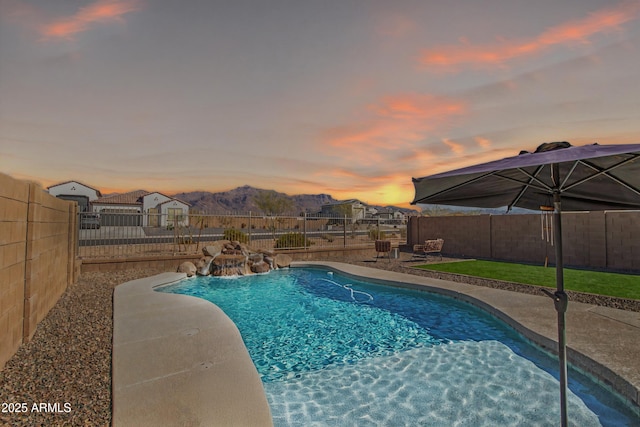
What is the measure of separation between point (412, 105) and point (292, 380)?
9546 millimetres

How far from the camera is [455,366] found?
172 inches

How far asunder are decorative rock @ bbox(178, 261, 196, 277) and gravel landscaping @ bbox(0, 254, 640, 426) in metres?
4.29

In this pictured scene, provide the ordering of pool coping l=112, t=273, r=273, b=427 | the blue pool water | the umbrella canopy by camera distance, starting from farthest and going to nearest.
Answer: the blue pool water < pool coping l=112, t=273, r=273, b=427 < the umbrella canopy

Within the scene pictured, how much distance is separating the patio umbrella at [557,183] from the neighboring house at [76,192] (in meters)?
42.8

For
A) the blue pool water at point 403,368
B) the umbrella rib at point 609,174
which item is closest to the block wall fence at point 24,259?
the blue pool water at point 403,368

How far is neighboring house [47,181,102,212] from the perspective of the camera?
116ft

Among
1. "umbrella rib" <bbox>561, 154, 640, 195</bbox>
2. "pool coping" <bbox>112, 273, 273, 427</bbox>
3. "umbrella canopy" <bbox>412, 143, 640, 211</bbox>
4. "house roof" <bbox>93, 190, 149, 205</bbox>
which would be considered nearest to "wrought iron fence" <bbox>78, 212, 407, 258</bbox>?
"pool coping" <bbox>112, 273, 273, 427</bbox>

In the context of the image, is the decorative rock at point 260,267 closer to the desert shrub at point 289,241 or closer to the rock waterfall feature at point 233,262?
the rock waterfall feature at point 233,262

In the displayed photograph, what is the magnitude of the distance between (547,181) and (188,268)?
10.8m

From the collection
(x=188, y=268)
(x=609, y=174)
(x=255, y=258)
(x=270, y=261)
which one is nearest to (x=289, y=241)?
(x=270, y=261)

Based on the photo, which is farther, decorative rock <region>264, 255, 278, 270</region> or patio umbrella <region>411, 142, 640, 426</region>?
decorative rock <region>264, 255, 278, 270</region>

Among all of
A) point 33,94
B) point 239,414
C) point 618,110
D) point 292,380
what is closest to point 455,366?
point 292,380

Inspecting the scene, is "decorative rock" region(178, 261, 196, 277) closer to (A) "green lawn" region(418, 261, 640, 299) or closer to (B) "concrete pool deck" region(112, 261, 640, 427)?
(B) "concrete pool deck" region(112, 261, 640, 427)

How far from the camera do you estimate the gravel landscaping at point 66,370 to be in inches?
106
